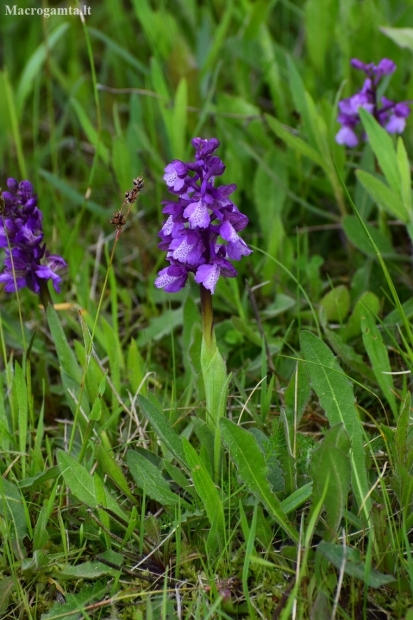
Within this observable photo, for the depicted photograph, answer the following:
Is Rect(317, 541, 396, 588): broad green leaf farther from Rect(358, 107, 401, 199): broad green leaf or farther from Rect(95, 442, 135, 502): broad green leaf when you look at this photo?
Rect(358, 107, 401, 199): broad green leaf

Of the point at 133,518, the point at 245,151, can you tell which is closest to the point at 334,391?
the point at 133,518

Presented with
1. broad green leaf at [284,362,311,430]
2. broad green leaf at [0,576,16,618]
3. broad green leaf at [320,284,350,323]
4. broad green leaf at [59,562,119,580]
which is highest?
broad green leaf at [320,284,350,323]

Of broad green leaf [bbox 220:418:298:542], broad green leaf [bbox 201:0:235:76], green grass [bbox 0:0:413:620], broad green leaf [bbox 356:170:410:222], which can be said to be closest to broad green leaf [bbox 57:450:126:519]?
green grass [bbox 0:0:413:620]

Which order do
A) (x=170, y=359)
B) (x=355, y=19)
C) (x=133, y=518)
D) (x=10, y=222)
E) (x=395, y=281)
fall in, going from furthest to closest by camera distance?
(x=355, y=19) → (x=395, y=281) → (x=170, y=359) → (x=10, y=222) → (x=133, y=518)

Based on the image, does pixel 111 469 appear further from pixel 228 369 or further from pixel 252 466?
pixel 228 369

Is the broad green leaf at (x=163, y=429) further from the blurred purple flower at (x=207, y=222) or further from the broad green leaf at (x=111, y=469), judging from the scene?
the blurred purple flower at (x=207, y=222)

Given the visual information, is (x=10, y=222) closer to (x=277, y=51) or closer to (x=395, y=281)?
(x=395, y=281)
